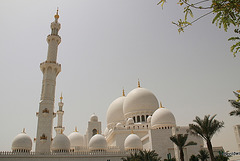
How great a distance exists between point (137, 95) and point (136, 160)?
59.6ft

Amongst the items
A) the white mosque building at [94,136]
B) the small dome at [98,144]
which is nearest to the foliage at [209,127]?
the white mosque building at [94,136]

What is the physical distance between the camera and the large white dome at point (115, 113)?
37.3m

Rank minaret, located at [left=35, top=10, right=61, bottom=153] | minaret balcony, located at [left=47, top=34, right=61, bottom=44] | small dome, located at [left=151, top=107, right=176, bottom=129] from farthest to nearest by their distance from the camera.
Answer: minaret balcony, located at [left=47, top=34, right=61, bottom=44], small dome, located at [left=151, top=107, right=176, bottom=129], minaret, located at [left=35, top=10, right=61, bottom=153]

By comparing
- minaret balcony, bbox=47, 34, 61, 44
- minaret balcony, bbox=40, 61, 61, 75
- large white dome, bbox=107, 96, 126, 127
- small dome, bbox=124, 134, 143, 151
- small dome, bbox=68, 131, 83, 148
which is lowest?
small dome, bbox=124, 134, 143, 151

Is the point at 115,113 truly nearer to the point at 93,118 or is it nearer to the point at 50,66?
the point at 93,118

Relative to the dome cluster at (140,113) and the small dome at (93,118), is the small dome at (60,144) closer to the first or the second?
the dome cluster at (140,113)

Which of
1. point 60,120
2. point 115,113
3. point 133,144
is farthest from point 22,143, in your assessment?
point 115,113

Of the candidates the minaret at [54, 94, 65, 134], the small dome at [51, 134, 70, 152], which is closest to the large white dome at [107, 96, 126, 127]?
the minaret at [54, 94, 65, 134]

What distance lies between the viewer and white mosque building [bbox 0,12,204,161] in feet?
77.5

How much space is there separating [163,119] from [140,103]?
6.61 meters

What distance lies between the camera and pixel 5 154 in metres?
21.9

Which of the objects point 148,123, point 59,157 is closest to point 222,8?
point 59,157

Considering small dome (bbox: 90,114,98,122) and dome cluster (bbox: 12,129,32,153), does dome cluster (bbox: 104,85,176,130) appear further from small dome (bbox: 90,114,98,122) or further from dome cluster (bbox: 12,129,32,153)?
dome cluster (bbox: 12,129,32,153)

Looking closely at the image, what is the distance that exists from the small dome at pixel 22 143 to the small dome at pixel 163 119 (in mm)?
16064
